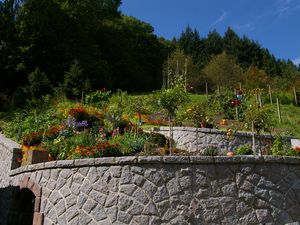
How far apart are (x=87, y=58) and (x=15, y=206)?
18.4 metres

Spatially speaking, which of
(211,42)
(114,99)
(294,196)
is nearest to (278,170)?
(294,196)

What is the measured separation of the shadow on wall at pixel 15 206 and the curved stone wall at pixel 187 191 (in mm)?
2485

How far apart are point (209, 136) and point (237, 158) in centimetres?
423

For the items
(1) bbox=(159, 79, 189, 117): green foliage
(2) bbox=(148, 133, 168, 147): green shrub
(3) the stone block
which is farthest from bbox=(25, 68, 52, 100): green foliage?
(3) the stone block

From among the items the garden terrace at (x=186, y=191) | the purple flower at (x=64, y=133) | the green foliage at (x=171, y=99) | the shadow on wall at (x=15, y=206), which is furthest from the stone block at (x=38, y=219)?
the green foliage at (x=171, y=99)

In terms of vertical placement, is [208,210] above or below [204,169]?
below

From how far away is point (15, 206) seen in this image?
892 centimetres

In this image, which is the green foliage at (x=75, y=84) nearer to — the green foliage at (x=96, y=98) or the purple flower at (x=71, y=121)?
the green foliage at (x=96, y=98)

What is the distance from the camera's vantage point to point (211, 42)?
46.5 m

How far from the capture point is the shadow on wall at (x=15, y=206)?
8.74 meters

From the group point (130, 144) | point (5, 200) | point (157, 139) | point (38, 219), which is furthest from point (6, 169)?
point (157, 139)

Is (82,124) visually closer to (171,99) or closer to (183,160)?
(171,99)

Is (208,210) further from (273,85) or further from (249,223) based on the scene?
(273,85)

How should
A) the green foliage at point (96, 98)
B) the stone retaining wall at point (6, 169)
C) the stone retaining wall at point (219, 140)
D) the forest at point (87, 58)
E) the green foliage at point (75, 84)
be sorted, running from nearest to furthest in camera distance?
1. the stone retaining wall at point (6, 169)
2. the stone retaining wall at point (219, 140)
3. the green foliage at point (96, 98)
4. the green foliage at point (75, 84)
5. the forest at point (87, 58)
